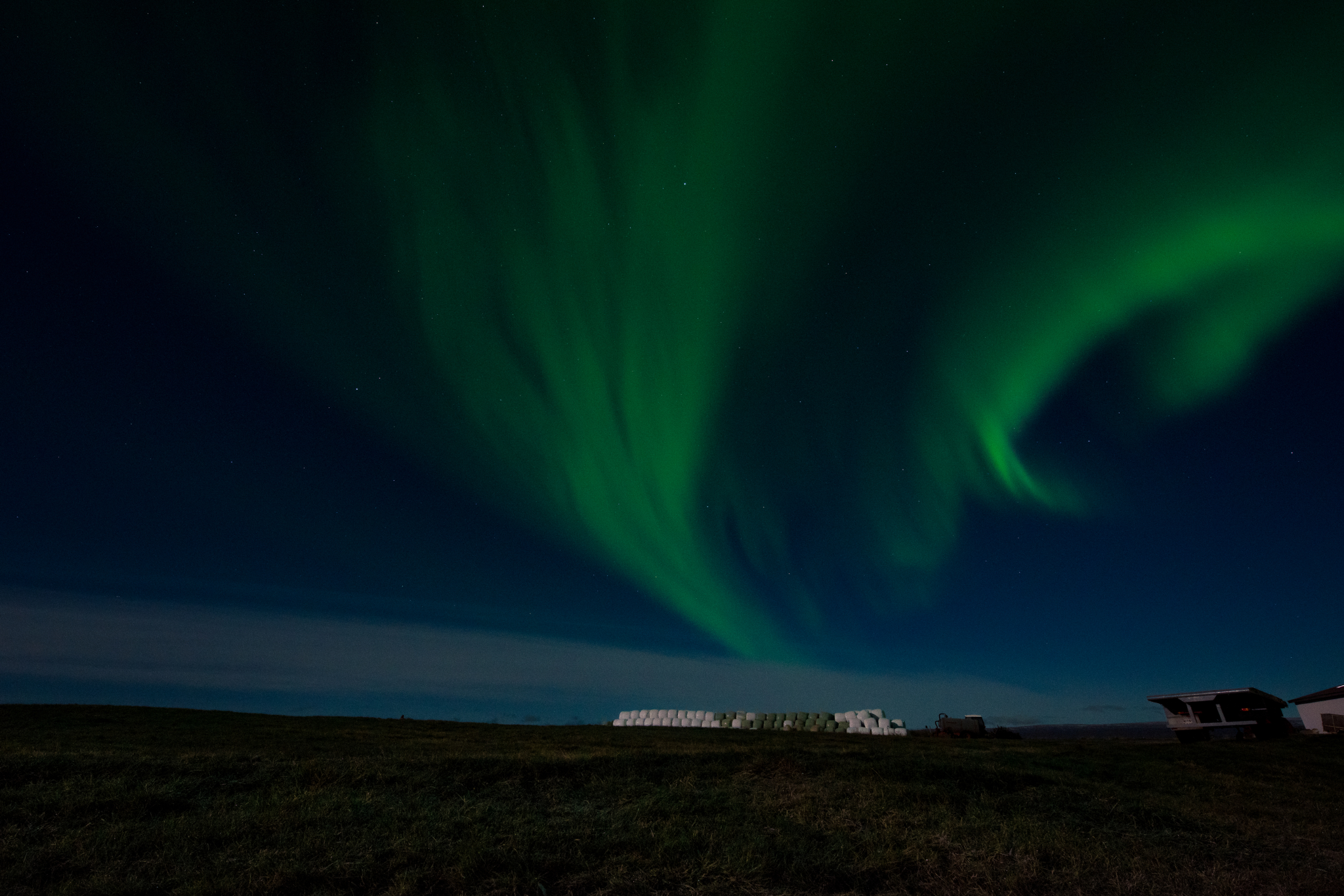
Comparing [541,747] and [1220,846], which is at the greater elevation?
[541,747]

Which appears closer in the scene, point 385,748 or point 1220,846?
point 1220,846

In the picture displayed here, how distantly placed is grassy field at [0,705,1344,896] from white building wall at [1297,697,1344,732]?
42963 millimetres

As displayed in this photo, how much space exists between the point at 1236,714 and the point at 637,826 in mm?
55401

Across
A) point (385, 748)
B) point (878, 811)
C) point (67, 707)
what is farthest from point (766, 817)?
point (67, 707)

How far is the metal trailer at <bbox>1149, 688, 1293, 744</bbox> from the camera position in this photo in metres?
47.5

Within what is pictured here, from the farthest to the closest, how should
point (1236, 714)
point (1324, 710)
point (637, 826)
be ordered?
point (1324, 710), point (1236, 714), point (637, 826)

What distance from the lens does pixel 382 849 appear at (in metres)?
9.82

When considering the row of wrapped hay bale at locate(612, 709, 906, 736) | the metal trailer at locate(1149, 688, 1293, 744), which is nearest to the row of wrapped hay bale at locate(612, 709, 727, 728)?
the row of wrapped hay bale at locate(612, 709, 906, 736)

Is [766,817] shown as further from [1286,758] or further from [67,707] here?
[67,707]

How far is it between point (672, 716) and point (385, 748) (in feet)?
140

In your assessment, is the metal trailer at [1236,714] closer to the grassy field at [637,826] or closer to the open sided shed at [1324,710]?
the open sided shed at [1324,710]

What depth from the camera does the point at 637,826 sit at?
1180 cm

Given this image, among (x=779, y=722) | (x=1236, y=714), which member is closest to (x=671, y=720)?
(x=779, y=722)

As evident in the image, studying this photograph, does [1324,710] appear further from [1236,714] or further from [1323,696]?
[1236,714]
